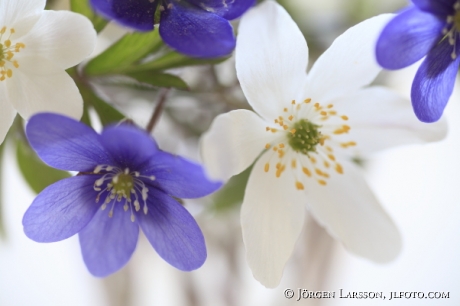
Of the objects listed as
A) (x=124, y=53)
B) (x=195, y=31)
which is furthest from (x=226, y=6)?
(x=124, y=53)

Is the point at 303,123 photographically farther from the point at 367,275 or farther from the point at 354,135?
the point at 367,275

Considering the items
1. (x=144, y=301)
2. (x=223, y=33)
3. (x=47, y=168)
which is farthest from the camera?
(x=144, y=301)

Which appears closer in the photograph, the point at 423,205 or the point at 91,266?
the point at 91,266

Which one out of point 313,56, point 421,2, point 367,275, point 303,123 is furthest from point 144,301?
point 421,2

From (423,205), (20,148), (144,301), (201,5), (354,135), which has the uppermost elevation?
(201,5)

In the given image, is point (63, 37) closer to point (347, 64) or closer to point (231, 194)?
point (347, 64)

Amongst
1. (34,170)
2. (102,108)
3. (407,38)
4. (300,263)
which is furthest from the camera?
(300,263)

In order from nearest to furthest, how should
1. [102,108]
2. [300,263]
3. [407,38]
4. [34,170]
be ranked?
1. [407,38]
2. [102,108]
3. [34,170]
4. [300,263]
